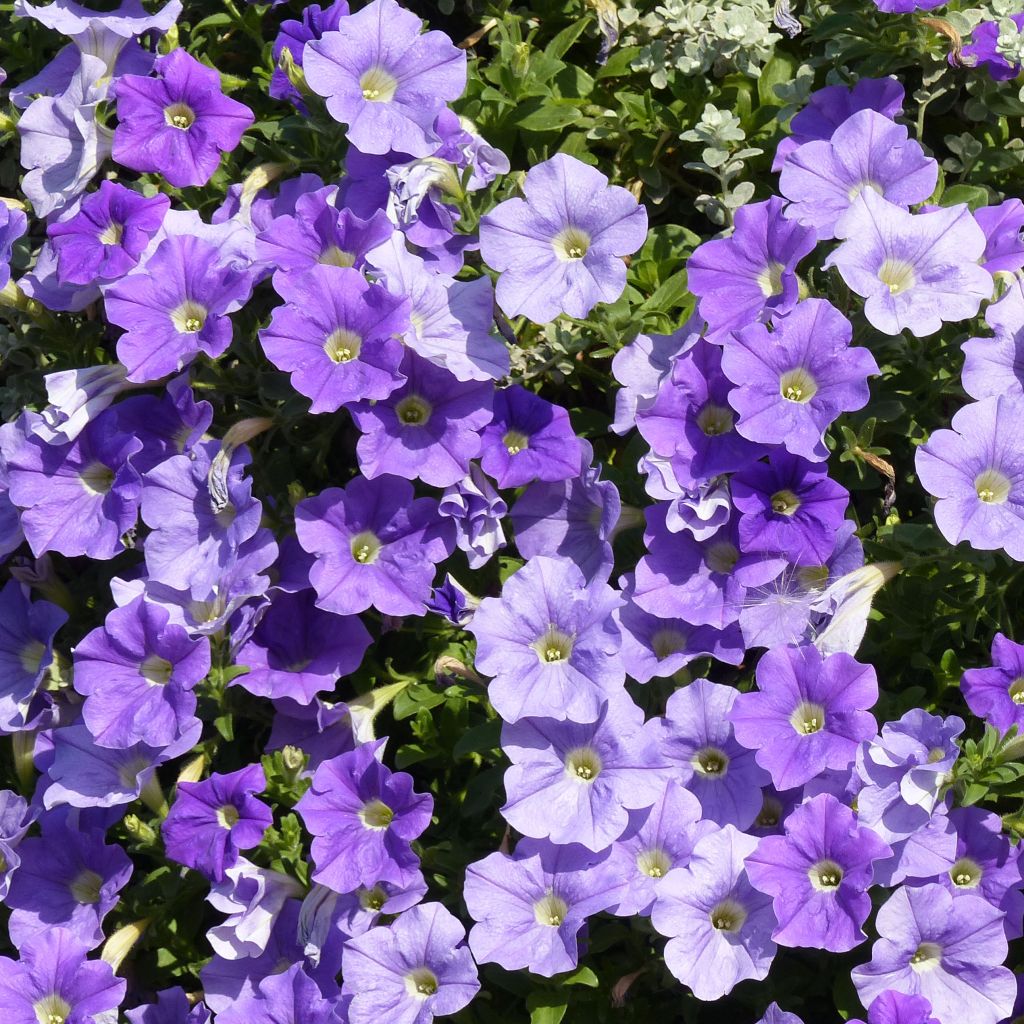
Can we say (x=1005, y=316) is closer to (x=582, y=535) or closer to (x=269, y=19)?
(x=582, y=535)

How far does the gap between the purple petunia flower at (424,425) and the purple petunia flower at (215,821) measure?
63cm

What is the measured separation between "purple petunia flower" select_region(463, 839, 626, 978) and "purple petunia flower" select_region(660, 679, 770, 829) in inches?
A: 9.5

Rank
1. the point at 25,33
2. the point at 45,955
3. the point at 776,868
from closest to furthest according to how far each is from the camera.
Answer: the point at 776,868
the point at 45,955
the point at 25,33

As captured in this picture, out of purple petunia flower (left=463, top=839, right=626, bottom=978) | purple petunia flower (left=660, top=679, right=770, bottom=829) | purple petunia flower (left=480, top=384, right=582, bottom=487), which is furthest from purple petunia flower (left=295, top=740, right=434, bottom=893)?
purple petunia flower (left=480, top=384, right=582, bottom=487)

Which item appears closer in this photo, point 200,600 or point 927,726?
point 927,726

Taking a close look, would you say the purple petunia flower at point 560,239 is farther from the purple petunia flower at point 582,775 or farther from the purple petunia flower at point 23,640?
the purple petunia flower at point 23,640

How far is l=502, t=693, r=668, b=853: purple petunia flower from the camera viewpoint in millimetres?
2473

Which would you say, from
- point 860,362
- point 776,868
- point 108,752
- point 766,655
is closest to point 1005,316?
point 860,362

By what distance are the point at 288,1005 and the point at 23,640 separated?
3.22 feet

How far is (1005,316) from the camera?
269cm

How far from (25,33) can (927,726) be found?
268 cm

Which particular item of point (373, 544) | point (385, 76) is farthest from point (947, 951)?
point (385, 76)

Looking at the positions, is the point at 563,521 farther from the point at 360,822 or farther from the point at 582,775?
the point at 360,822

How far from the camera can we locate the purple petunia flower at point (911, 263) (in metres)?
2.60
